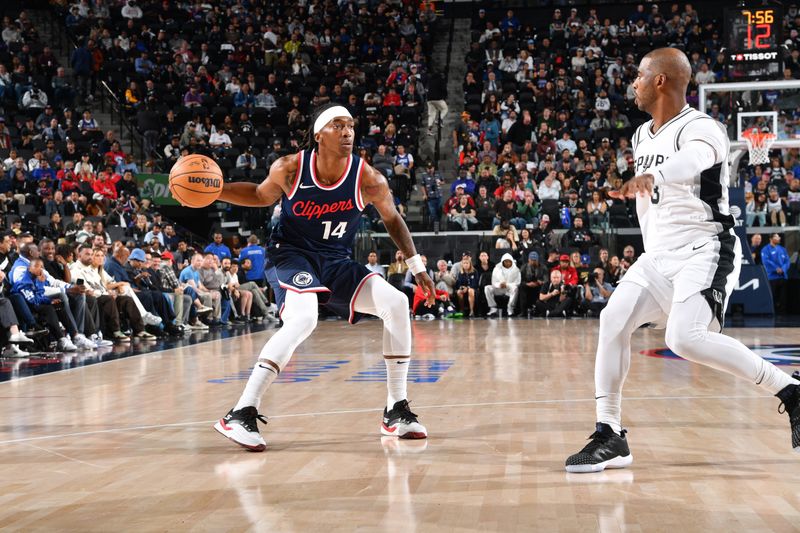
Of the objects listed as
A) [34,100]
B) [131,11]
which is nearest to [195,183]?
[34,100]

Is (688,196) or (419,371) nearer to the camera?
(688,196)

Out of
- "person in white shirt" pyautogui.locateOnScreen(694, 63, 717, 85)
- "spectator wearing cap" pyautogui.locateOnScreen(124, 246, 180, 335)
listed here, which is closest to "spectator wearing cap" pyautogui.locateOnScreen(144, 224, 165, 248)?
"spectator wearing cap" pyautogui.locateOnScreen(124, 246, 180, 335)

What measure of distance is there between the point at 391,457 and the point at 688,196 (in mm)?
1823

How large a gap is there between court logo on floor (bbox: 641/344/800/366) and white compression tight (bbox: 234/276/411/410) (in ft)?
13.5

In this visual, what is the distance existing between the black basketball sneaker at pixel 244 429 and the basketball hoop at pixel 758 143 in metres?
11.6

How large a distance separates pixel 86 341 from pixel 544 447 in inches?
305

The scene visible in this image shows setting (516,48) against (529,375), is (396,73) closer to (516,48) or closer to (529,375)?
(516,48)

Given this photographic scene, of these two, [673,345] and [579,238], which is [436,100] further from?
[673,345]

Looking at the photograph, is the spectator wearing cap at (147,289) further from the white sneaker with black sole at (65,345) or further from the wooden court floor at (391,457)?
the wooden court floor at (391,457)

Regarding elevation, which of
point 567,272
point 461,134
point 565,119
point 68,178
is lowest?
point 567,272

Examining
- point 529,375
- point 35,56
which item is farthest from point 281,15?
point 529,375

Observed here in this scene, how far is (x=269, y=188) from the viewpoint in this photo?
5.20 metres

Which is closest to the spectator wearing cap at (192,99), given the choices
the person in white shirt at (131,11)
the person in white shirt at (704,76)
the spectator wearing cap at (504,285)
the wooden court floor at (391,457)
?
the person in white shirt at (131,11)

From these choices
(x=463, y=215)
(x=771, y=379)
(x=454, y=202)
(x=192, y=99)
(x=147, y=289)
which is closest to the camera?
(x=771, y=379)
